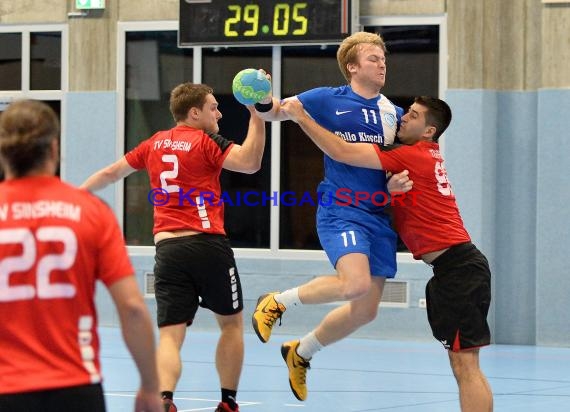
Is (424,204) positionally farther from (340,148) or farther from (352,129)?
(352,129)

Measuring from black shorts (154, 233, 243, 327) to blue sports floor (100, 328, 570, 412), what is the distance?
1.12m

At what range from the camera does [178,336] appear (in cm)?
746

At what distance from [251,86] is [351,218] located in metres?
1.04

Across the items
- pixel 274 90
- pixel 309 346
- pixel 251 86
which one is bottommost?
pixel 309 346

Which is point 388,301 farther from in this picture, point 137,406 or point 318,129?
point 137,406

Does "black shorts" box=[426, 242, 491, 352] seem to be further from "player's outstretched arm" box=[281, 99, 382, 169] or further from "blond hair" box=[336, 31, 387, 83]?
"blond hair" box=[336, 31, 387, 83]

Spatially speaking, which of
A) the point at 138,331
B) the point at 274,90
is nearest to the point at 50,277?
the point at 138,331

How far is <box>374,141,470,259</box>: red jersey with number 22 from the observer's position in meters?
6.91

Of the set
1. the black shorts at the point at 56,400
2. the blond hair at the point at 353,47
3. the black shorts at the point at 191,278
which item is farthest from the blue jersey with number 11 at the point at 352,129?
the black shorts at the point at 56,400

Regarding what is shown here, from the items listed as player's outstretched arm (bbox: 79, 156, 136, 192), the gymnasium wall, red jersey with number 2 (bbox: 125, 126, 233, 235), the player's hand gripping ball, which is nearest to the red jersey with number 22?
the player's hand gripping ball

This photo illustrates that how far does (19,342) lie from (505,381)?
7.18 m

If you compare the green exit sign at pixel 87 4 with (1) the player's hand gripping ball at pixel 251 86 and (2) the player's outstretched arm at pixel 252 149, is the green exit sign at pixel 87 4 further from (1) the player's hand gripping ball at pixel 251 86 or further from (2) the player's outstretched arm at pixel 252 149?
(1) the player's hand gripping ball at pixel 251 86

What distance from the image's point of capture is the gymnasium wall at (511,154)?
42.0ft

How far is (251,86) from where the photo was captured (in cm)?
707
